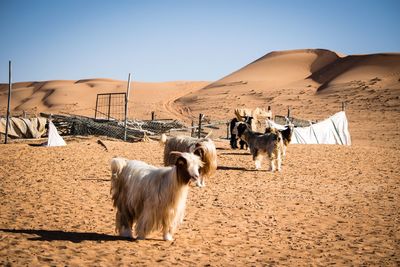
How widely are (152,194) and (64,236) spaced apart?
59.5 inches

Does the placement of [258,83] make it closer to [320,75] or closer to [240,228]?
[320,75]

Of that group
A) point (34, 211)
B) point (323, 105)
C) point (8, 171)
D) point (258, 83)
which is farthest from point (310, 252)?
point (258, 83)

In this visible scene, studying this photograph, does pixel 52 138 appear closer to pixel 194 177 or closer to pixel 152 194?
pixel 152 194

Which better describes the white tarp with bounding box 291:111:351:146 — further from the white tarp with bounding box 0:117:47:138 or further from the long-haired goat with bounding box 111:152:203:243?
the long-haired goat with bounding box 111:152:203:243

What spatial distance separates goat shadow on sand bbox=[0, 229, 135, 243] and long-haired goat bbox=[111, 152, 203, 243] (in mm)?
220

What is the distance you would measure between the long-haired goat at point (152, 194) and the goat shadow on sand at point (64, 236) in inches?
8.6

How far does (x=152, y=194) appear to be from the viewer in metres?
5.57

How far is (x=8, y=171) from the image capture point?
11.2m

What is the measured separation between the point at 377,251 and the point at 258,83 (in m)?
69.6

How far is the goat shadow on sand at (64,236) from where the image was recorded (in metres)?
5.49

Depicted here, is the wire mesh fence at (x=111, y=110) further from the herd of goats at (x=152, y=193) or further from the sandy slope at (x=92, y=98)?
the herd of goats at (x=152, y=193)

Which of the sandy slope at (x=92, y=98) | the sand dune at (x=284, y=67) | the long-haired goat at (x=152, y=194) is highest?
the sand dune at (x=284, y=67)

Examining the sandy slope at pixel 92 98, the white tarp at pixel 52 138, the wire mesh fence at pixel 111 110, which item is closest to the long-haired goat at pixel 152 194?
the white tarp at pixel 52 138

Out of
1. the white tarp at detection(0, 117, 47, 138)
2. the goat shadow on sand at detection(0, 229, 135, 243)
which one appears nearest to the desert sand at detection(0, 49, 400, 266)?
the goat shadow on sand at detection(0, 229, 135, 243)
